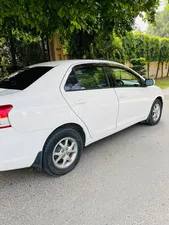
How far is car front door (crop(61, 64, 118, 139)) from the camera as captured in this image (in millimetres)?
2713

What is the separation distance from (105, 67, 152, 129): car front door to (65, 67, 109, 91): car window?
0.91 ft

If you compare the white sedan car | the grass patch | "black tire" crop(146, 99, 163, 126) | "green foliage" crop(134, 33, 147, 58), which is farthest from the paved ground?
"green foliage" crop(134, 33, 147, 58)

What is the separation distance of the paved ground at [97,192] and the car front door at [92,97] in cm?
56

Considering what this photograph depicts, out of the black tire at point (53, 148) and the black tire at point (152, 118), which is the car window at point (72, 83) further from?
the black tire at point (152, 118)

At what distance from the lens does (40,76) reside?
2623 mm

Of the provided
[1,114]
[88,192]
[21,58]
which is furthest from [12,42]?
[88,192]

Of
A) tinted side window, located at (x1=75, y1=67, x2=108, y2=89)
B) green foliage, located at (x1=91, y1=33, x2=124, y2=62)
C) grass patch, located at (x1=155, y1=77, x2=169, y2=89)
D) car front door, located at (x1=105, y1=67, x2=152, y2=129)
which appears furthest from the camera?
grass patch, located at (x1=155, y1=77, x2=169, y2=89)

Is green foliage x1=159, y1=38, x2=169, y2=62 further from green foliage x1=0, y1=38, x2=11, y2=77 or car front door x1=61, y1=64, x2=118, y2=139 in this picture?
car front door x1=61, y1=64, x2=118, y2=139

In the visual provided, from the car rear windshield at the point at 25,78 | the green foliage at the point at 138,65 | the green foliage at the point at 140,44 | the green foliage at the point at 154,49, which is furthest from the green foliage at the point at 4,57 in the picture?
the green foliage at the point at 154,49

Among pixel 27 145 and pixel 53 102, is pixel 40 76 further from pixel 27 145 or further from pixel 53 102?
pixel 27 145

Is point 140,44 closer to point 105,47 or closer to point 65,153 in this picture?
point 105,47

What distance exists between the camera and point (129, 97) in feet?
11.9

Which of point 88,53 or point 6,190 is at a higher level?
point 88,53

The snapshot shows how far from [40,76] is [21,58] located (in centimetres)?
521
